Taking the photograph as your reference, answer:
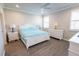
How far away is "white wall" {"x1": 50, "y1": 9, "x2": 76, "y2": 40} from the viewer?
118 centimetres

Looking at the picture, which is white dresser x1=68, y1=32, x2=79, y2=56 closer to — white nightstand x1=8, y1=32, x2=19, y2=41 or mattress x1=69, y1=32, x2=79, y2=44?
mattress x1=69, y1=32, x2=79, y2=44

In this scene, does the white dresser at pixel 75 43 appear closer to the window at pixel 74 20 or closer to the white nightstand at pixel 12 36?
the window at pixel 74 20

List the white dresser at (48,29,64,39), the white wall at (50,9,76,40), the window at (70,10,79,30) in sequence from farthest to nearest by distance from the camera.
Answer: the white dresser at (48,29,64,39) → the white wall at (50,9,76,40) → the window at (70,10,79,30)

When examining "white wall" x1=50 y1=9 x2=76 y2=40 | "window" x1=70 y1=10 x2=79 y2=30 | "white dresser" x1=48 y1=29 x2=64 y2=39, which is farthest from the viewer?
"white dresser" x1=48 y1=29 x2=64 y2=39

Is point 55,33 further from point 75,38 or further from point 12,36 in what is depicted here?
point 12,36

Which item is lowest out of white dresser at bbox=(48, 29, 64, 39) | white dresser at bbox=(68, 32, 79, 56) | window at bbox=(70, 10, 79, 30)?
white dresser at bbox=(68, 32, 79, 56)

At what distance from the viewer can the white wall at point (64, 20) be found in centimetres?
118

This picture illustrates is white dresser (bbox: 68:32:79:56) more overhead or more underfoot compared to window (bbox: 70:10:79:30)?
more underfoot

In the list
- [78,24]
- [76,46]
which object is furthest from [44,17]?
[76,46]

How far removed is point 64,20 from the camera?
128 cm

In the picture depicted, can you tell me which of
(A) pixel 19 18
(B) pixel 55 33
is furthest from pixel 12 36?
(B) pixel 55 33

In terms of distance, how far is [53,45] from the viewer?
141 cm

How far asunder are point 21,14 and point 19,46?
747mm

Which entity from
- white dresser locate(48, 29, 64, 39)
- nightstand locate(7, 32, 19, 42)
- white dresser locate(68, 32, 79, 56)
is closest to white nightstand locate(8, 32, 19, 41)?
nightstand locate(7, 32, 19, 42)
